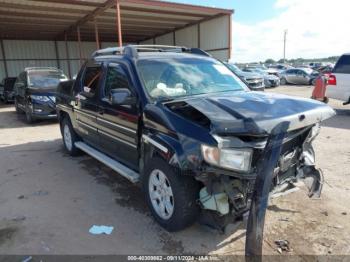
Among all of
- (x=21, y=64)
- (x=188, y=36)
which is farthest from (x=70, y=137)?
(x=21, y=64)

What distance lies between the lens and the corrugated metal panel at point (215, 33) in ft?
60.1

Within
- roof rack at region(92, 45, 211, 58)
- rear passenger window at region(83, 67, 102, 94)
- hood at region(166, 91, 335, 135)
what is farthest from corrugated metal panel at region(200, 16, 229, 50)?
hood at region(166, 91, 335, 135)

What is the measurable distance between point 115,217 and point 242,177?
186cm

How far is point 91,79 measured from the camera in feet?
17.7

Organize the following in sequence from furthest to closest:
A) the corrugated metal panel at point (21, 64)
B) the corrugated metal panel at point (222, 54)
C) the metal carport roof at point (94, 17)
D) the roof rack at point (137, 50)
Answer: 1. the corrugated metal panel at point (21, 64)
2. the corrugated metal panel at point (222, 54)
3. the metal carport roof at point (94, 17)
4. the roof rack at point (137, 50)

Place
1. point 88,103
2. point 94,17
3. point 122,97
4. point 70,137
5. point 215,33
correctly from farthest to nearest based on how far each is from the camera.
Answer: point 215,33, point 94,17, point 70,137, point 88,103, point 122,97

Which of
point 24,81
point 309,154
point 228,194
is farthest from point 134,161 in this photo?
point 24,81

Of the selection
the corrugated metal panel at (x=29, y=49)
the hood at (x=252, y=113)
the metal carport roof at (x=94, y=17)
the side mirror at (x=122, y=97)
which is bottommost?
the hood at (x=252, y=113)

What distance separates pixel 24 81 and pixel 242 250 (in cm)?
1089

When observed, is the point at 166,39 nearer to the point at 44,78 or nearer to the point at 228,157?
the point at 44,78

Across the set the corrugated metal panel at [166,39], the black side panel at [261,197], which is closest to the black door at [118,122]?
the black side panel at [261,197]

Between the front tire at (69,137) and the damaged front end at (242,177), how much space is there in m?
3.92

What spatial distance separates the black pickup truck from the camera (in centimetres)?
281

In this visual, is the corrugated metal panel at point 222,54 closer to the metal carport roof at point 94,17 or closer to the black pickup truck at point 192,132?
the metal carport roof at point 94,17
